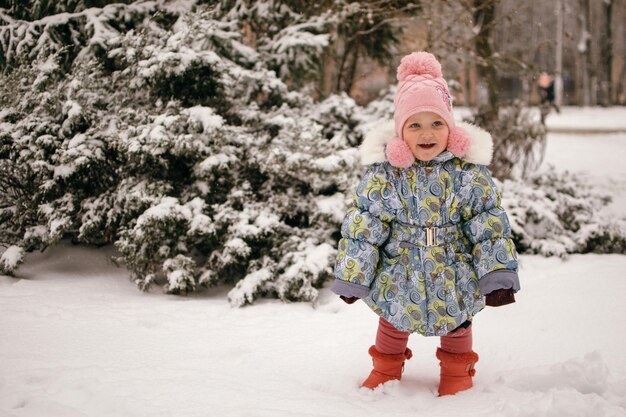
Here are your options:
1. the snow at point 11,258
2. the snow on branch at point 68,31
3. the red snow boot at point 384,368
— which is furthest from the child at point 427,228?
the snow on branch at point 68,31

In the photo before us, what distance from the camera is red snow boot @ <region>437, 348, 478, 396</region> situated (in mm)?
2391

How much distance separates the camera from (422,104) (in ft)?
7.49

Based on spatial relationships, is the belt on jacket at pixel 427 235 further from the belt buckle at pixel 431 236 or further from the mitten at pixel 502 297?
the mitten at pixel 502 297

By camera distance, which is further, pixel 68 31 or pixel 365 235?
pixel 68 31

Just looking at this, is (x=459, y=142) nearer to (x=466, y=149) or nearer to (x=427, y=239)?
(x=466, y=149)

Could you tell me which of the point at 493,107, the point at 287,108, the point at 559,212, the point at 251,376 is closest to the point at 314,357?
the point at 251,376

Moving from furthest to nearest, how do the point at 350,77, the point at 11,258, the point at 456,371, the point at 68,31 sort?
the point at 350,77 < the point at 68,31 < the point at 11,258 < the point at 456,371

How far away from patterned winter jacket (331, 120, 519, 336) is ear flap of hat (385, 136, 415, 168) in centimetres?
7

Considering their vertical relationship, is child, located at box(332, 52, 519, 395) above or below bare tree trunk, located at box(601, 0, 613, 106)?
below

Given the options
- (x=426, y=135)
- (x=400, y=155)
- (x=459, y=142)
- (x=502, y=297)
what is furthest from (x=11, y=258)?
(x=502, y=297)

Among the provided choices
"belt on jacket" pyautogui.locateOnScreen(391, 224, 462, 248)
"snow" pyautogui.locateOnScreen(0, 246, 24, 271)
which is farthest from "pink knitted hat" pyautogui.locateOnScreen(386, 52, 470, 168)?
"snow" pyautogui.locateOnScreen(0, 246, 24, 271)

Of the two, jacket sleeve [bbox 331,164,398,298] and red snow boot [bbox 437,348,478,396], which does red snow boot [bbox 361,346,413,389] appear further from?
jacket sleeve [bbox 331,164,398,298]

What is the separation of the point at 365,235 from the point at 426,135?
1.73ft

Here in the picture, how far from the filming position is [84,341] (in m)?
3.02
